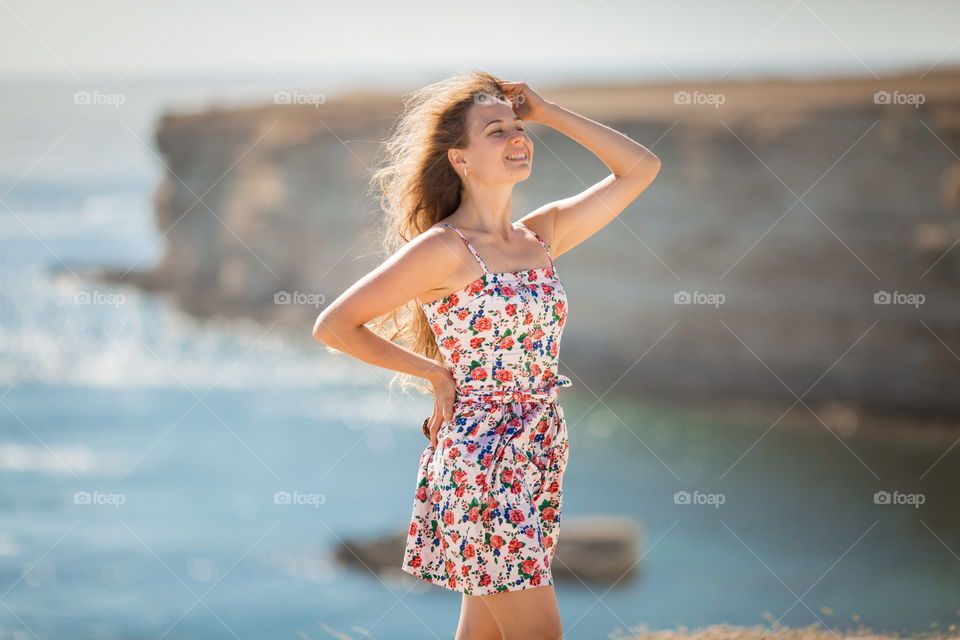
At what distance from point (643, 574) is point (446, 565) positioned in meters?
5.15

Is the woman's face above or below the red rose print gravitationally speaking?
above

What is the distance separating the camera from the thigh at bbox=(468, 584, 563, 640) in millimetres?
2154

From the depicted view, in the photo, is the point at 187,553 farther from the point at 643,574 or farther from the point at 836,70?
the point at 836,70

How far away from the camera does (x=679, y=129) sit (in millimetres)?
13320

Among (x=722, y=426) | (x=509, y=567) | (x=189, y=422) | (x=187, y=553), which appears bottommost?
(x=509, y=567)

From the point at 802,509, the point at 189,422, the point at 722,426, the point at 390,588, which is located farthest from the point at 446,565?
the point at 189,422
